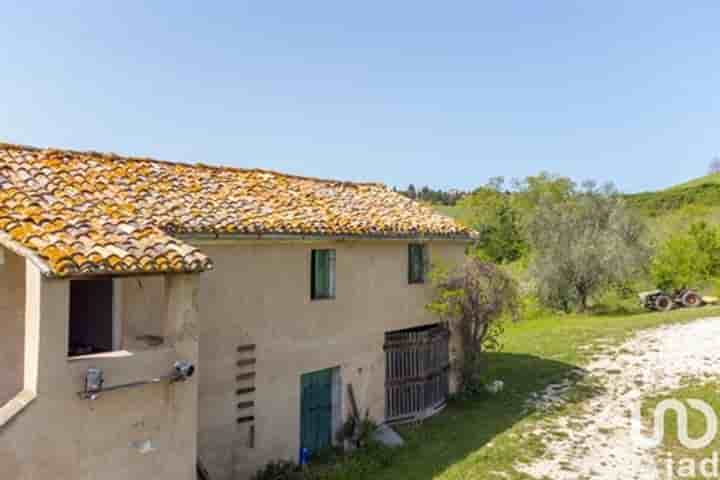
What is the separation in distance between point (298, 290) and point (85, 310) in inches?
168

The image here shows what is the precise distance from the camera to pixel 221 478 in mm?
10469

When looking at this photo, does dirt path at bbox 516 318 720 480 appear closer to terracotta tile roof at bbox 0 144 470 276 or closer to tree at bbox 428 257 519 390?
tree at bbox 428 257 519 390

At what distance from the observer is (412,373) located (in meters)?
15.0

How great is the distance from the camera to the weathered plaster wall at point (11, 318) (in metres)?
8.35

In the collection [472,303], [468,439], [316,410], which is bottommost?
[468,439]

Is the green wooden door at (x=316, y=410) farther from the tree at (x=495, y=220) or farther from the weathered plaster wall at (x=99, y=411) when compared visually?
the tree at (x=495, y=220)

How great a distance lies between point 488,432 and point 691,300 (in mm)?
28189

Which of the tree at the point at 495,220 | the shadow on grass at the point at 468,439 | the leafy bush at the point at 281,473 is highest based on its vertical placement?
the tree at the point at 495,220

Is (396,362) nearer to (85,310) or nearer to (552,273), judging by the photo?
(85,310)

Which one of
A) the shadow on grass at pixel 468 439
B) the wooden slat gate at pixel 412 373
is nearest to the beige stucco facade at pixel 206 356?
the wooden slat gate at pixel 412 373

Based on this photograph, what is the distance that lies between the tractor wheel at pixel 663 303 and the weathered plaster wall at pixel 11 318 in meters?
36.3

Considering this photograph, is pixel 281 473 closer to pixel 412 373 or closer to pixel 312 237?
pixel 312 237

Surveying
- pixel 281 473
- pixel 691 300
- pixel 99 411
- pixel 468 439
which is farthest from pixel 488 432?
pixel 691 300

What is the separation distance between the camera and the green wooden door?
40.8 ft
